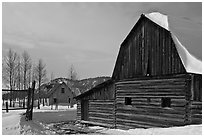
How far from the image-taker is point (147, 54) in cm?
1734

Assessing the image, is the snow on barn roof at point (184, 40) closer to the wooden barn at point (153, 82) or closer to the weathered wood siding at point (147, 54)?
the wooden barn at point (153, 82)

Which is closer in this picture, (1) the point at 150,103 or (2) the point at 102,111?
(1) the point at 150,103

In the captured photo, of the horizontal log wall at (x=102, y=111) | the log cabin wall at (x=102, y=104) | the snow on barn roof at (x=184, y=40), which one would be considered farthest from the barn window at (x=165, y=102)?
the horizontal log wall at (x=102, y=111)

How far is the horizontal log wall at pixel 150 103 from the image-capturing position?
51.0 feet

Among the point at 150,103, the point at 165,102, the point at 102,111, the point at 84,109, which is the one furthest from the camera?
the point at 84,109

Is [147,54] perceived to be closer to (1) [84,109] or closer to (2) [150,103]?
(2) [150,103]

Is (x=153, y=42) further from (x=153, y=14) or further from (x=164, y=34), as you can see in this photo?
(x=153, y=14)

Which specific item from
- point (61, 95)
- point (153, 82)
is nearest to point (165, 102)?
point (153, 82)

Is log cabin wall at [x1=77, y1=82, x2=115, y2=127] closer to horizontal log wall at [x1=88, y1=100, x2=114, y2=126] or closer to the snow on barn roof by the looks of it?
horizontal log wall at [x1=88, y1=100, x2=114, y2=126]

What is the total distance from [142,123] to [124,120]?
1.78m

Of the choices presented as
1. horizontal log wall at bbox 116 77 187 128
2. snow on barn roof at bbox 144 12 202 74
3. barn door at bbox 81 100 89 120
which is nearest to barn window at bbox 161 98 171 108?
horizontal log wall at bbox 116 77 187 128

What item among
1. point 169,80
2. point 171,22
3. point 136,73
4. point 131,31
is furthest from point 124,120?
point 171,22

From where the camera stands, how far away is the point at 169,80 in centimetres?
1612

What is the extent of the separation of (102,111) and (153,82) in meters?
6.01
